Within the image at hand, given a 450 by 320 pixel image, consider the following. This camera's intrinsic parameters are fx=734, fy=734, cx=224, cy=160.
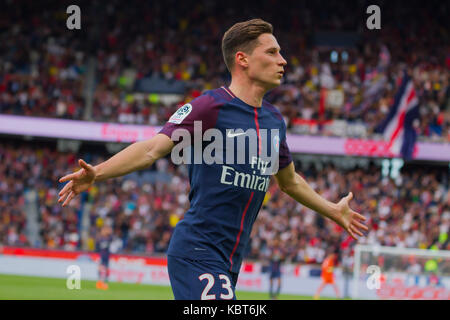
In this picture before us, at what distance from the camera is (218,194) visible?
15.1 ft

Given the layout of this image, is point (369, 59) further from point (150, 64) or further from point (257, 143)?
point (257, 143)

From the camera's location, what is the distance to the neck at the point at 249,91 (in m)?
4.88

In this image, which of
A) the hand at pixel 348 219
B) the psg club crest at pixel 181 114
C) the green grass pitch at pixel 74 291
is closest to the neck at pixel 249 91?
the psg club crest at pixel 181 114

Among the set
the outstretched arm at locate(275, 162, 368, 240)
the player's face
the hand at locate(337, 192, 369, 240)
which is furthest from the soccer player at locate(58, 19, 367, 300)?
the hand at locate(337, 192, 369, 240)

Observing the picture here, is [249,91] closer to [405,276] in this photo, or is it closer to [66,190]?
[66,190]

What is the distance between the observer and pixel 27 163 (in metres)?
29.4

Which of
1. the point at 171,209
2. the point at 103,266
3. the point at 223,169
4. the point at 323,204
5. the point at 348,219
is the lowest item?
the point at 103,266

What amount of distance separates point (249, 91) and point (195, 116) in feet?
1.64

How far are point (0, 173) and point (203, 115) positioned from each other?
1008 inches

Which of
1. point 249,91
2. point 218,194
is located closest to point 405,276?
point 249,91

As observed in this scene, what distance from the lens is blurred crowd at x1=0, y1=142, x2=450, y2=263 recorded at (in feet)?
83.7

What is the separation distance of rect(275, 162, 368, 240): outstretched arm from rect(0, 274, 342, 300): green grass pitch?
1106cm

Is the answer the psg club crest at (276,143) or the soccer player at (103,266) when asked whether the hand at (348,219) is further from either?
the soccer player at (103,266)
